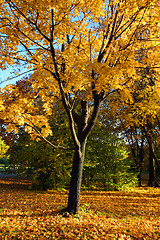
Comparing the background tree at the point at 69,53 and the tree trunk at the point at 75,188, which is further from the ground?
the background tree at the point at 69,53

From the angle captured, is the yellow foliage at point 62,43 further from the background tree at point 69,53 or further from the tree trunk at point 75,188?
the tree trunk at point 75,188

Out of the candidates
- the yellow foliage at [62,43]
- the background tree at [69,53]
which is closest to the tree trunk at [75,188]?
the background tree at [69,53]

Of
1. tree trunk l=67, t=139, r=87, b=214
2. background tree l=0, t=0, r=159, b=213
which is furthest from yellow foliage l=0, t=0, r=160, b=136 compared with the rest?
tree trunk l=67, t=139, r=87, b=214

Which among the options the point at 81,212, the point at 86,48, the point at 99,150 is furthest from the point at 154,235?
the point at 99,150

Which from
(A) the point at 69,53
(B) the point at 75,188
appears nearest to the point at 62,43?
(A) the point at 69,53

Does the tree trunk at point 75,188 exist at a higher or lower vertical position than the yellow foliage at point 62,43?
lower

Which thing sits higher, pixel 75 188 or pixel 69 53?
pixel 69 53

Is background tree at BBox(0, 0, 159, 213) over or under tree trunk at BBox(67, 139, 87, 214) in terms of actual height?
over

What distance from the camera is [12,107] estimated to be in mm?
4219

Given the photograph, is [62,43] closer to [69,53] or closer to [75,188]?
[69,53]

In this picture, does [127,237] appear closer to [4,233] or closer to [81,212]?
[81,212]

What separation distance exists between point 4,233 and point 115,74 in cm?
409

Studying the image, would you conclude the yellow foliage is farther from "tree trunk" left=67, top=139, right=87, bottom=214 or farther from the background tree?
"tree trunk" left=67, top=139, right=87, bottom=214

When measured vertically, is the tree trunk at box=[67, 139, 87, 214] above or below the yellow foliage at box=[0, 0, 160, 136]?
below
